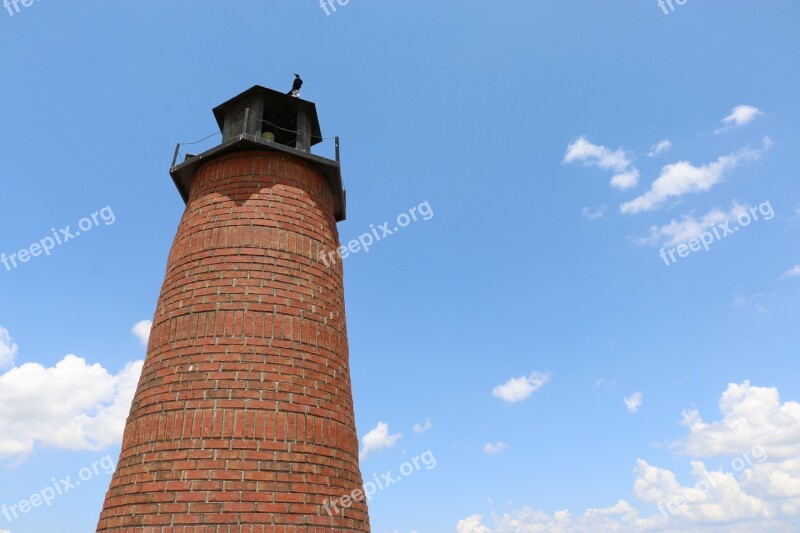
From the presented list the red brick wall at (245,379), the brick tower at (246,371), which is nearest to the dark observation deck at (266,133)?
the brick tower at (246,371)

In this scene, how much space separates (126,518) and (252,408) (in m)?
1.71

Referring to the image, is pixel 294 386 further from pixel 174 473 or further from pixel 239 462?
pixel 174 473

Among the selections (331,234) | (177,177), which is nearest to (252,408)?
(331,234)

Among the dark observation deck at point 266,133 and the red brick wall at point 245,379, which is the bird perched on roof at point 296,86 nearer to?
the dark observation deck at point 266,133

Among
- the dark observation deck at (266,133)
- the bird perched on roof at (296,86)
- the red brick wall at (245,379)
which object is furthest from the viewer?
the bird perched on roof at (296,86)

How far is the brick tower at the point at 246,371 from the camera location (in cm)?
616

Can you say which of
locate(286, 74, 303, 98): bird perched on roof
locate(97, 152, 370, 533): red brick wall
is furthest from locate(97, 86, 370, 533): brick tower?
locate(286, 74, 303, 98): bird perched on roof

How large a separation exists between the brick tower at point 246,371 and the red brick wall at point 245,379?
0.05ft

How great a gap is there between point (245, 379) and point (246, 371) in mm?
97

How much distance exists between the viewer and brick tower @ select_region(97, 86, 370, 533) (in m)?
6.16

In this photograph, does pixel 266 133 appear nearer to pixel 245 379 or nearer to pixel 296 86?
pixel 296 86

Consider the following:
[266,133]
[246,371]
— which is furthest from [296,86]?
[246,371]

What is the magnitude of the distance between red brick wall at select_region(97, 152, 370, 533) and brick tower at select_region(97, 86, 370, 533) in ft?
0.05

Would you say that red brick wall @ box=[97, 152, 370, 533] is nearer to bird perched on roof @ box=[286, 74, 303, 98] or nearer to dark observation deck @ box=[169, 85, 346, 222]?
dark observation deck @ box=[169, 85, 346, 222]
